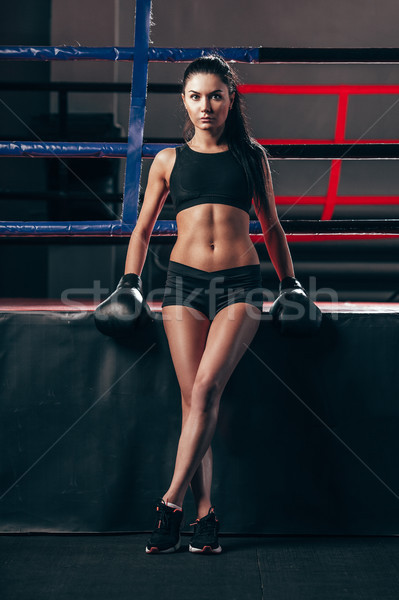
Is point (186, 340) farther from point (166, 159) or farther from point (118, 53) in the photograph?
point (118, 53)

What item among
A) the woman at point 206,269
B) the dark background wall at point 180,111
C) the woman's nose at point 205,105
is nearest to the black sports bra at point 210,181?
the woman at point 206,269

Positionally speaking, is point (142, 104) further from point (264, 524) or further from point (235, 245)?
point (264, 524)

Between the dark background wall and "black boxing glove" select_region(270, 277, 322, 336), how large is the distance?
2.33 metres

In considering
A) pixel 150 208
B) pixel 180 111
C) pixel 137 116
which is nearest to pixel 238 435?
pixel 150 208

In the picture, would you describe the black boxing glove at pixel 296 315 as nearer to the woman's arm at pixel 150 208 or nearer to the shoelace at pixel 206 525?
the woman's arm at pixel 150 208

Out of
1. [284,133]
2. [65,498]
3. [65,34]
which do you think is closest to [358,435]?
[65,498]

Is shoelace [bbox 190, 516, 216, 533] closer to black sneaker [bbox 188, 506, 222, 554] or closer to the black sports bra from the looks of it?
black sneaker [bbox 188, 506, 222, 554]

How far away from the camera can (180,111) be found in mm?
4180

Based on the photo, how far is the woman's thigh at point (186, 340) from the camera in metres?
1.66

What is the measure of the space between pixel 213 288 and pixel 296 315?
0.75 ft

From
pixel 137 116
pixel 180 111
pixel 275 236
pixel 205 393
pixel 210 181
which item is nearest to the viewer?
pixel 205 393

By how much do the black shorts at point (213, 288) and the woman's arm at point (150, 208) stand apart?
0.40 feet

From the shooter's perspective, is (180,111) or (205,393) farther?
(180,111)

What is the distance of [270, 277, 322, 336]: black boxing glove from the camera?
1.66m
